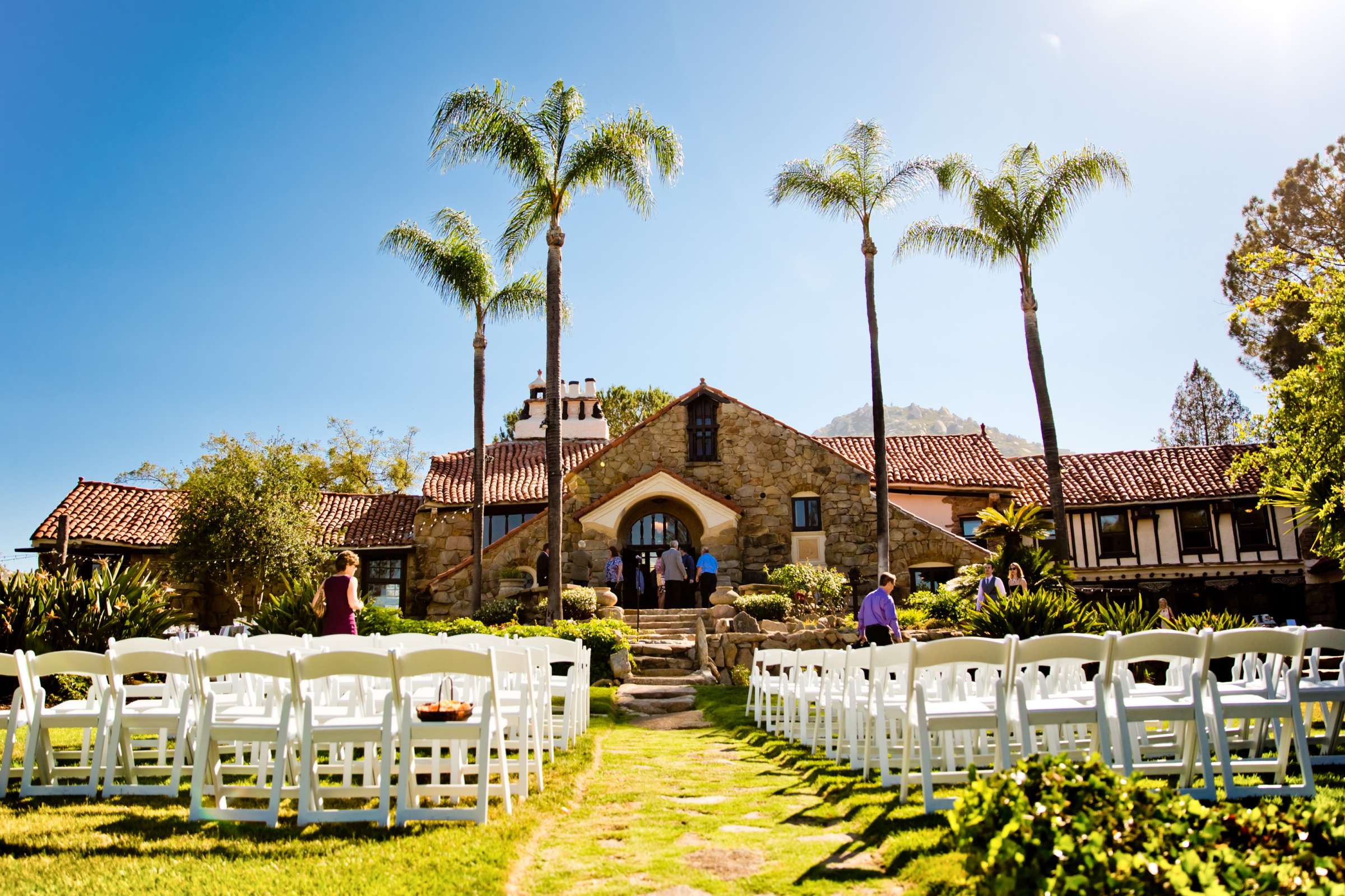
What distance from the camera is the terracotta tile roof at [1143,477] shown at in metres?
26.5

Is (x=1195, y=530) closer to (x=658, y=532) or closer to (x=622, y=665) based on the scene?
(x=658, y=532)

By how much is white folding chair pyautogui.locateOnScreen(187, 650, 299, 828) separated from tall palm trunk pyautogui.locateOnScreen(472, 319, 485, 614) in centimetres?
1603

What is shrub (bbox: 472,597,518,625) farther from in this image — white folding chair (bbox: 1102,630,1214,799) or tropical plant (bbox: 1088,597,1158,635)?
white folding chair (bbox: 1102,630,1214,799)

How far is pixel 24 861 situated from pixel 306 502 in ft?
75.1

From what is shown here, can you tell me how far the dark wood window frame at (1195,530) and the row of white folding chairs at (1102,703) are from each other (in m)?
22.1

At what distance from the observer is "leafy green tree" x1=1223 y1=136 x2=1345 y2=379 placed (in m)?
28.9

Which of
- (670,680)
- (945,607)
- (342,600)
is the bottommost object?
(670,680)

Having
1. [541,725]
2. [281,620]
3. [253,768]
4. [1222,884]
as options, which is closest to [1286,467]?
[541,725]

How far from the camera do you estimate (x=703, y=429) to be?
24453mm

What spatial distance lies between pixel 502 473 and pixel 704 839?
24302 mm

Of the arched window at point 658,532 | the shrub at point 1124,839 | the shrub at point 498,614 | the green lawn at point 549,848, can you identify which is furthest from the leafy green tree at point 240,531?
the shrub at point 1124,839

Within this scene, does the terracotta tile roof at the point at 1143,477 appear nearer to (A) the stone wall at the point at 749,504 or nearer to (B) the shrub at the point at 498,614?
(A) the stone wall at the point at 749,504

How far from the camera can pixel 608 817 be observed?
5.34 metres

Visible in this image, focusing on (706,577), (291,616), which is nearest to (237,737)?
(291,616)
